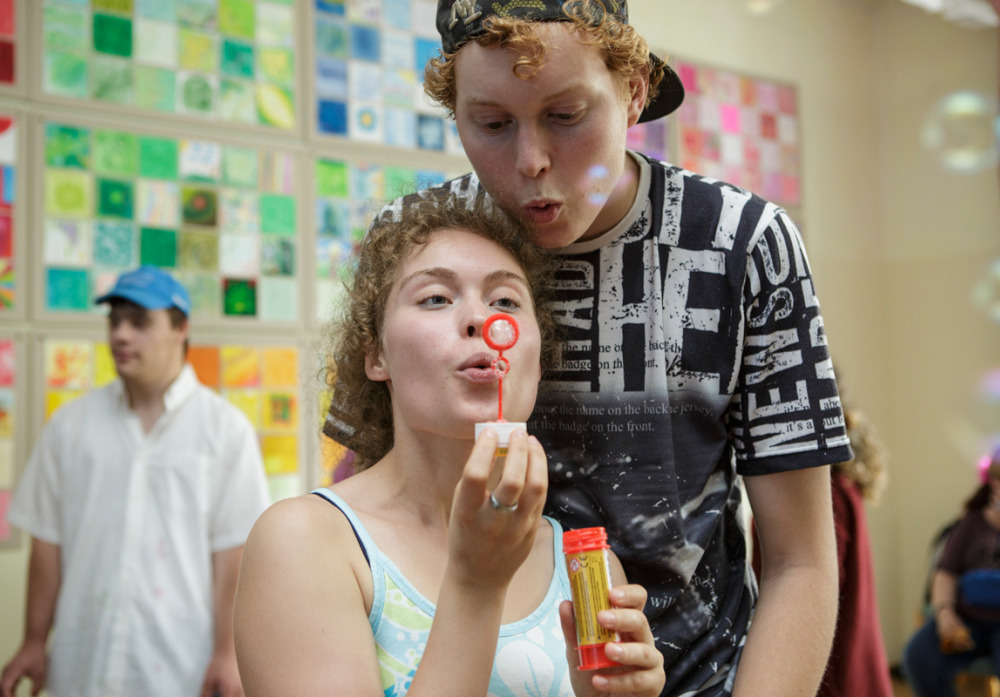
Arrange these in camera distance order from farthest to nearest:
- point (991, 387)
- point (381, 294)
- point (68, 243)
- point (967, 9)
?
1. point (991, 387)
2. point (967, 9)
3. point (68, 243)
4. point (381, 294)

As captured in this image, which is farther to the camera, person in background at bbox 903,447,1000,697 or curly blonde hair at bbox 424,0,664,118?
person in background at bbox 903,447,1000,697

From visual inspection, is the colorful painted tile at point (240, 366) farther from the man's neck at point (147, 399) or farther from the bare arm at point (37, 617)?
the bare arm at point (37, 617)

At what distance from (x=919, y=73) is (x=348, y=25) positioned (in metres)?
3.48

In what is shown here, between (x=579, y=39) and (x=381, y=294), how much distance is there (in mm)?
404

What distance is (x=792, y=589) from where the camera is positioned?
1.19 metres

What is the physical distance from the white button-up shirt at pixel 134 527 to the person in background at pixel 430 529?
163 cm

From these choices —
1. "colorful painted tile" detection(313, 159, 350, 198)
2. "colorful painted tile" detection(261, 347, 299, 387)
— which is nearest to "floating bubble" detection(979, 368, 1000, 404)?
"colorful painted tile" detection(313, 159, 350, 198)

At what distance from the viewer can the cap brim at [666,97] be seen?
1356 millimetres

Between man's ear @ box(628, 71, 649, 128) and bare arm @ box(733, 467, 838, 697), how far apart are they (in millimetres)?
536

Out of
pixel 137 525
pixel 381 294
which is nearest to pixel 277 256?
pixel 137 525

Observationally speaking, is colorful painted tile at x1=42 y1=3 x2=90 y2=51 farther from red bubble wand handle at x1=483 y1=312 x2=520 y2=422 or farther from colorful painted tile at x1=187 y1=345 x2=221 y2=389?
red bubble wand handle at x1=483 y1=312 x2=520 y2=422

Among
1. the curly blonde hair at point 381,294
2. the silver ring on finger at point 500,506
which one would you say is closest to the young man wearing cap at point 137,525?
the curly blonde hair at point 381,294

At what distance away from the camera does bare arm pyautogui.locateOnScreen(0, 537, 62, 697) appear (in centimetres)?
259

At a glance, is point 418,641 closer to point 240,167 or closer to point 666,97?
point 666,97
